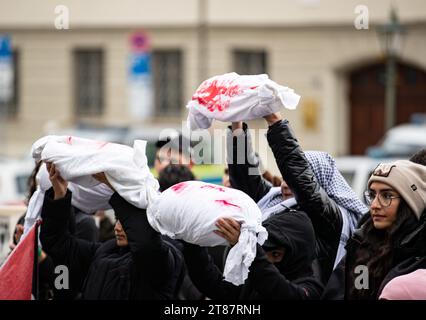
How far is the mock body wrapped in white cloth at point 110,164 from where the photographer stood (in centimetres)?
480

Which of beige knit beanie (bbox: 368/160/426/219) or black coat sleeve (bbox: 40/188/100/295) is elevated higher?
beige knit beanie (bbox: 368/160/426/219)

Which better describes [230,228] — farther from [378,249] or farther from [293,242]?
[378,249]

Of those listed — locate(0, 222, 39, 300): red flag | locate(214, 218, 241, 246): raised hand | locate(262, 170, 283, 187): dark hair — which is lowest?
locate(0, 222, 39, 300): red flag

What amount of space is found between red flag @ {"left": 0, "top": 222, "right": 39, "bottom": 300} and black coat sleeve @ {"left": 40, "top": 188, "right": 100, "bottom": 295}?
86 mm

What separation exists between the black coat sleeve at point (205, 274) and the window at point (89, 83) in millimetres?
26391

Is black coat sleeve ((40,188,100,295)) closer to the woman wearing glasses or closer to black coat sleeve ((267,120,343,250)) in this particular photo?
black coat sleeve ((267,120,343,250))

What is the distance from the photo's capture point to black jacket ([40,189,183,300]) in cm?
481

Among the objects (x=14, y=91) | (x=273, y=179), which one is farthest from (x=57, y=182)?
(x=14, y=91)

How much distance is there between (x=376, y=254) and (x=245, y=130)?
2.82 feet

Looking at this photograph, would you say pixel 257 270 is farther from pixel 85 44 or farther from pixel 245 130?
pixel 85 44

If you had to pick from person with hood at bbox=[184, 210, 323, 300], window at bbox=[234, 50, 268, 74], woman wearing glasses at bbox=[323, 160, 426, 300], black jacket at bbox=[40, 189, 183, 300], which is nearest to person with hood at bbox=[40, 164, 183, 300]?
black jacket at bbox=[40, 189, 183, 300]

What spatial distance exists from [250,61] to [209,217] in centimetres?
2547

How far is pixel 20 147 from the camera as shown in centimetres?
3011

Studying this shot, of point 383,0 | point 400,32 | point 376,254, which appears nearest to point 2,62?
point 400,32
